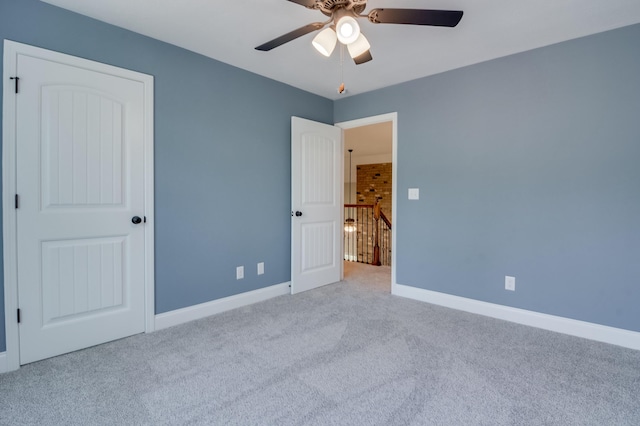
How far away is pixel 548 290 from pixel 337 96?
10.3 feet

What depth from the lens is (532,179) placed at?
276 centimetres

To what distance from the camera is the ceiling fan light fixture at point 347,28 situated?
1.63 metres

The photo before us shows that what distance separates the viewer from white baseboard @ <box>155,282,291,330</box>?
8.78 feet

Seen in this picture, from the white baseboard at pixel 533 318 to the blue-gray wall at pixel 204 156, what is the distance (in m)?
1.61

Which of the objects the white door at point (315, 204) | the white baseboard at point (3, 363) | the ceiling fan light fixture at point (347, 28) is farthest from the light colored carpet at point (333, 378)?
the ceiling fan light fixture at point (347, 28)

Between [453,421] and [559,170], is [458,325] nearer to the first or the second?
[453,421]

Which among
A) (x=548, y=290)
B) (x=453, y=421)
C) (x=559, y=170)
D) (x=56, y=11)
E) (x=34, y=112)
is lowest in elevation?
(x=453, y=421)

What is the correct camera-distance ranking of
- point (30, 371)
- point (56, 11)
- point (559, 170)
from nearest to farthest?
point (30, 371), point (56, 11), point (559, 170)

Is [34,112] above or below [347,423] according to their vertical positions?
above

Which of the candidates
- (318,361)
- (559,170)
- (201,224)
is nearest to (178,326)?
(201,224)

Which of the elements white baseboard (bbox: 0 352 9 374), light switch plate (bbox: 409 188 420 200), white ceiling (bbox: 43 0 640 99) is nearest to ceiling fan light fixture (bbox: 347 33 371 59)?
white ceiling (bbox: 43 0 640 99)

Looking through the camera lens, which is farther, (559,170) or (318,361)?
(559,170)

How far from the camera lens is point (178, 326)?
2695 mm

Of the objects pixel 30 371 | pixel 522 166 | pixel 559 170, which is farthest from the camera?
pixel 522 166
